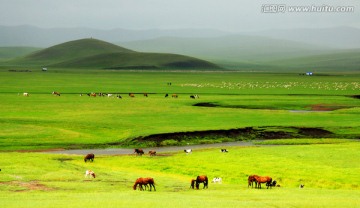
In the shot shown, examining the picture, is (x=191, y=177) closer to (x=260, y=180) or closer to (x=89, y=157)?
(x=260, y=180)

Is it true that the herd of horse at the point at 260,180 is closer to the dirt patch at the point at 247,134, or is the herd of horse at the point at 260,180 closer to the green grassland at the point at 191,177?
the green grassland at the point at 191,177

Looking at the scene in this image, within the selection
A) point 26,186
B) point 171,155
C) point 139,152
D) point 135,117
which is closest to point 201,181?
point 26,186

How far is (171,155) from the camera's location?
46.7 meters

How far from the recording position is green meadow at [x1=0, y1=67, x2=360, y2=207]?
26.3 meters

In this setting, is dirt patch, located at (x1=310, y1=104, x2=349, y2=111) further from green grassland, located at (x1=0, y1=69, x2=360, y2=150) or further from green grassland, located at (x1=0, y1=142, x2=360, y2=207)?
green grassland, located at (x1=0, y1=142, x2=360, y2=207)

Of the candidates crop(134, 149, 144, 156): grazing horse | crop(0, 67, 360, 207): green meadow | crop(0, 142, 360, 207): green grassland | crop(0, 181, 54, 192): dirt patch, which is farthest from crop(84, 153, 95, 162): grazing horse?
crop(0, 181, 54, 192): dirt patch

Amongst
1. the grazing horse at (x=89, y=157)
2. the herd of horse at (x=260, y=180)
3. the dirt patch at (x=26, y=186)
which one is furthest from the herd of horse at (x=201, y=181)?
the grazing horse at (x=89, y=157)

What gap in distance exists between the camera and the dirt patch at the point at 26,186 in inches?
1125

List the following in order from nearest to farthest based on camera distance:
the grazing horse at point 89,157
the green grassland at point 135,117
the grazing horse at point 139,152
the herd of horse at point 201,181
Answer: the herd of horse at point 201,181
the grazing horse at point 89,157
the grazing horse at point 139,152
the green grassland at point 135,117

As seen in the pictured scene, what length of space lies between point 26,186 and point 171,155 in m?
18.7

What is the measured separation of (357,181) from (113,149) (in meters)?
23.4

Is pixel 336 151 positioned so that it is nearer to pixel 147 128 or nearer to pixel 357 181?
pixel 357 181

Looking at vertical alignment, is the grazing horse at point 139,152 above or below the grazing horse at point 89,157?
above

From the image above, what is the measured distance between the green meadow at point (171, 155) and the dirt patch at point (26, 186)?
49 millimetres
